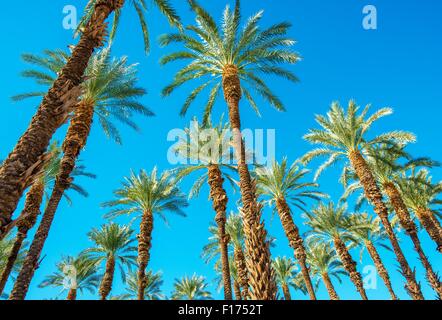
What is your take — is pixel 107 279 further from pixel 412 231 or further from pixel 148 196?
pixel 412 231

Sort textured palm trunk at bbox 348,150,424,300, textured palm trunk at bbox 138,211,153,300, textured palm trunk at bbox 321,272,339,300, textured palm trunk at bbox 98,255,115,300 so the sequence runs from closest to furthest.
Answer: textured palm trunk at bbox 348,150,424,300
textured palm trunk at bbox 138,211,153,300
textured palm trunk at bbox 98,255,115,300
textured palm trunk at bbox 321,272,339,300

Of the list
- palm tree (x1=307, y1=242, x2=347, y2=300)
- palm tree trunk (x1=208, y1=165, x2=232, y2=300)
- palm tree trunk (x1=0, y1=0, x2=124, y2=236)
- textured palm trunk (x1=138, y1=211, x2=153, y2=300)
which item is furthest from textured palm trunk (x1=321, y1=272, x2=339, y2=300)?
palm tree trunk (x1=0, y1=0, x2=124, y2=236)

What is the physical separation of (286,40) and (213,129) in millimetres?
8099

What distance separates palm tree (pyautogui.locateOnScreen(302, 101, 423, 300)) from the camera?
63.9 ft

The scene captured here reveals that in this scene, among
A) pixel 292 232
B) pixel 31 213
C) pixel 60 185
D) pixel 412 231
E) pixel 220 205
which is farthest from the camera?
pixel 292 232

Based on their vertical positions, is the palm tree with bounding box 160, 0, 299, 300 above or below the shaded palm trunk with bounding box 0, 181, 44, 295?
above

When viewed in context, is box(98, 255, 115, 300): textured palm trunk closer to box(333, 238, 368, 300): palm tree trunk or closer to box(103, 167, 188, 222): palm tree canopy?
box(103, 167, 188, 222): palm tree canopy

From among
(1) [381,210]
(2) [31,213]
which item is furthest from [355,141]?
(2) [31,213]

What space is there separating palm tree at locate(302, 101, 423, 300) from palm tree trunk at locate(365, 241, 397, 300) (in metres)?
7.45

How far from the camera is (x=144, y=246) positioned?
20500 mm

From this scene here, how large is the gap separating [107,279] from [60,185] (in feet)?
46.0

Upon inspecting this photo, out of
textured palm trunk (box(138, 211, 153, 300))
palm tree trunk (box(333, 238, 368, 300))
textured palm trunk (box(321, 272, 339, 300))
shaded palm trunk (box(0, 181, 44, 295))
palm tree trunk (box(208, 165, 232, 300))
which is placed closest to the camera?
palm tree trunk (box(208, 165, 232, 300))
